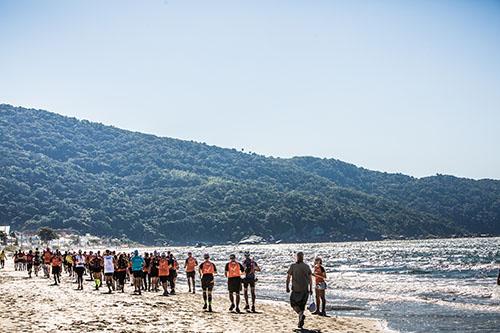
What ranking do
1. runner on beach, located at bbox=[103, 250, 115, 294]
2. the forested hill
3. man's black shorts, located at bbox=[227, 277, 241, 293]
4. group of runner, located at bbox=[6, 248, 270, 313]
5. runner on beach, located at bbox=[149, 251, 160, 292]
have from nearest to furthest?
man's black shorts, located at bbox=[227, 277, 241, 293]
group of runner, located at bbox=[6, 248, 270, 313]
runner on beach, located at bbox=[103, 250, 115, 294]
runner on beach, located at bbox=[149, 251, 160, 292]
the forested hill

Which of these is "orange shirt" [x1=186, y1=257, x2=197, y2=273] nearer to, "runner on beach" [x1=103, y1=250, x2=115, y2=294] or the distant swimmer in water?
"runner on beach" [x1=103, y1=250, x2=115, y2=294]

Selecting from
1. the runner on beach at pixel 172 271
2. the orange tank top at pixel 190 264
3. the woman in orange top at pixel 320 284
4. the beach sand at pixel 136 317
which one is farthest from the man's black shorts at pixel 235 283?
the runner on beach at pixel 172 271

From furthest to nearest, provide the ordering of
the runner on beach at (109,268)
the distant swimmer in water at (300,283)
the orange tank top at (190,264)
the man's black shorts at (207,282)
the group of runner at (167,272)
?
the orange tank top at (190,264)
the runner on beach at (109,268)
the man's black shorts at (207,282)
the group of runner at (167,272)
the distant swimmer in water at (300,283)

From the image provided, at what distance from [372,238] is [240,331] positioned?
6694 inches

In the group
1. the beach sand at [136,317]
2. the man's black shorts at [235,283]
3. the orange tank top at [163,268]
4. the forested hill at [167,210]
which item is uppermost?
the forested hill at [167,210]

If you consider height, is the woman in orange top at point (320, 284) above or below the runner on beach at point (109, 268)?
below

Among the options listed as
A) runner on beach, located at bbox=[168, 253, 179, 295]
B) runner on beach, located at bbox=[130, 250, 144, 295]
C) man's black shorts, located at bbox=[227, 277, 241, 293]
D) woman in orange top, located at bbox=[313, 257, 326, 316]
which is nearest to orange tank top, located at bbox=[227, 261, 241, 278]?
man's black shorts, located at bbox=[227, 277, 241, 293]

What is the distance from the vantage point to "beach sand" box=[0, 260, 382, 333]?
41.3 ft

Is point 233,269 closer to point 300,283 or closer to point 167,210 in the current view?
point 300,283

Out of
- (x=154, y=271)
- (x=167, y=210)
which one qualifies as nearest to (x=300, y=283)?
(x=154, y=271)

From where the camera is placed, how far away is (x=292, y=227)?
170 meters

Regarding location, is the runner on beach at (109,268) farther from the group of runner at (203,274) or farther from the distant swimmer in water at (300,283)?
the distant swimmer in water at (300,283)

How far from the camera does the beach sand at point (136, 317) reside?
12.6m

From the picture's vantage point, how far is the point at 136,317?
46.2ft
